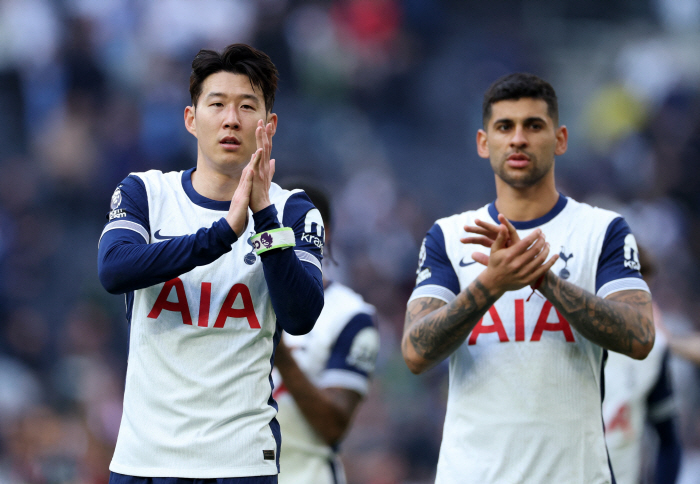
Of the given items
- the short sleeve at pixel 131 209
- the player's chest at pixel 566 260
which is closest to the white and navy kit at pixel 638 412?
the player's chest at pixel 566 260

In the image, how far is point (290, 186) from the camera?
516 cm

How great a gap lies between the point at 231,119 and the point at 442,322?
4.09ft

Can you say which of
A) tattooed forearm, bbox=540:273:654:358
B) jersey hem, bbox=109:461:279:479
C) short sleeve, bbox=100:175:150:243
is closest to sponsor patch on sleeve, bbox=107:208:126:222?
short sleeve, bbox=100:175:150:243

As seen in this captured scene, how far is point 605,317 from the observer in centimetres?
363

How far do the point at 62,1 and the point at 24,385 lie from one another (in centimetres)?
603

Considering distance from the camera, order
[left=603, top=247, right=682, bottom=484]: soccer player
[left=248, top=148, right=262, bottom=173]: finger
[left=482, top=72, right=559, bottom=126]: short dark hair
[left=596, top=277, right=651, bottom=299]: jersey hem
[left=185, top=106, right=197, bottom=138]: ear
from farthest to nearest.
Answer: [left=603, top=247, right=682, bottom=484]: soccer player < [left=482, top=72, right=559, bottom=126]: short dark hair < [left=596, top=277, right=651, bottom=299]: jersey hem < [left=185, top=106, right=197, bottom=138]: ear < [left=248, top=148, right=262, bottom=173]: finger

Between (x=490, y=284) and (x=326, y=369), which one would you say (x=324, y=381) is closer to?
(x=326, y=369)

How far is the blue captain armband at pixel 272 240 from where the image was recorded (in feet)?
10.4

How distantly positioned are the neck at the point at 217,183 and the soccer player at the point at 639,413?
10.4ft

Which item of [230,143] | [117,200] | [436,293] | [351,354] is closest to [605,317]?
[436,293]

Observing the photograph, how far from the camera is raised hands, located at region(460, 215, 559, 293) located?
3.48m

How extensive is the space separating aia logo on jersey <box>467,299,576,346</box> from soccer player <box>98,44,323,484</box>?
3.13 ft

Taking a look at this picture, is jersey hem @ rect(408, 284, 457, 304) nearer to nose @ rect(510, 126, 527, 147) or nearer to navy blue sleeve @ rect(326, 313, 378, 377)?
nose @ rect(510, 126, 527, 147)

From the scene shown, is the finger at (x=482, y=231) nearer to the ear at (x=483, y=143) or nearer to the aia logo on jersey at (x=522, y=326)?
the aia logo on jersey at (x=522, y=326)
